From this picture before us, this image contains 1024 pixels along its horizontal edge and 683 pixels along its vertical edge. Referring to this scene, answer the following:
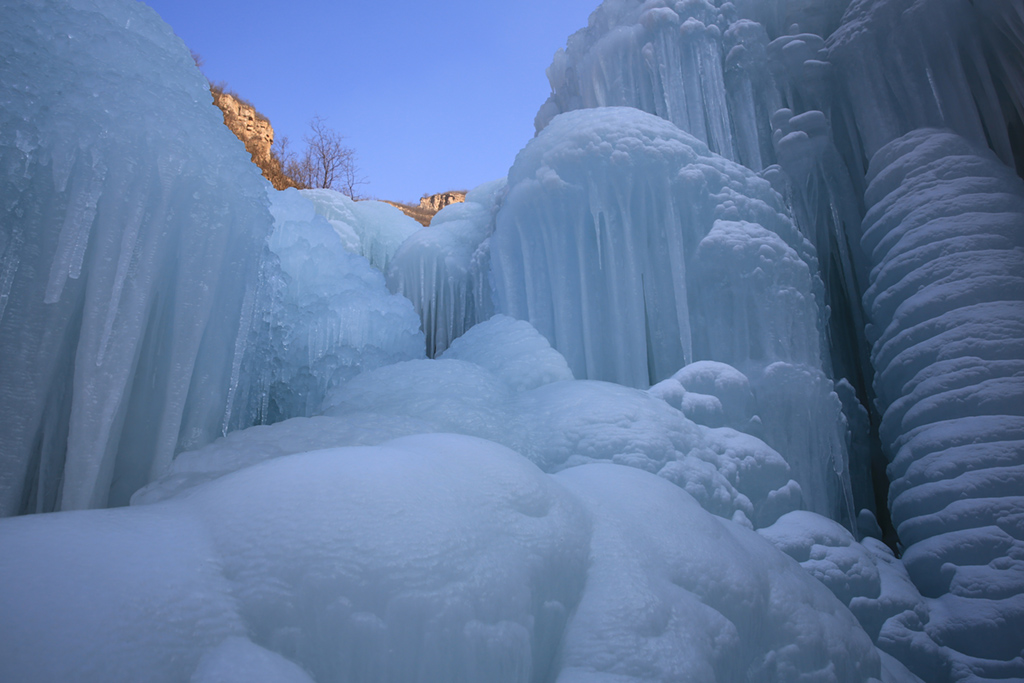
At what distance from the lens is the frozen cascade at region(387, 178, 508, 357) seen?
5.99m

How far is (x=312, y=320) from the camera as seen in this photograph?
13.4 ft

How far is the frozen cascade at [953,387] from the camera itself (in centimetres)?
303

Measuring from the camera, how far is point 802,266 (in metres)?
4.34

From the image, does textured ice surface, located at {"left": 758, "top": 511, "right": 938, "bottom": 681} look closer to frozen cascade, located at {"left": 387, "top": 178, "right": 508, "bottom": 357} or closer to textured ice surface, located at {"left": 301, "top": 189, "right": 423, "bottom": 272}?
frozen cascade, located at {"left": 387, "top": 178, "right": 508, "bottom": 357}

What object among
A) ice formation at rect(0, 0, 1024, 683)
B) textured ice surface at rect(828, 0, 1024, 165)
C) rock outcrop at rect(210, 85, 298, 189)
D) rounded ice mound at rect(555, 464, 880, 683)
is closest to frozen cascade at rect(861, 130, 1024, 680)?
ice formation at rect(0, 0, 1024, 683)

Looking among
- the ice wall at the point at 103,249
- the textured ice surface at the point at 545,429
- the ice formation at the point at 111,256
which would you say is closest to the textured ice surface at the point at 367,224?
the textured ice surface at the point at 545,429

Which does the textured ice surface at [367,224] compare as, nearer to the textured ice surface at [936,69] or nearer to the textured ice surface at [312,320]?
the textured ice surface at [312,320]

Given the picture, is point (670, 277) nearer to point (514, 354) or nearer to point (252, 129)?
point (514, 354)

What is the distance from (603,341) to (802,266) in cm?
161

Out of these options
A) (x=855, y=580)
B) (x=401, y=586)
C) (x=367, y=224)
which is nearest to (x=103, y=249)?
(x=401, y=586)

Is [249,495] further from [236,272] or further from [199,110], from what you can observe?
[199,110]

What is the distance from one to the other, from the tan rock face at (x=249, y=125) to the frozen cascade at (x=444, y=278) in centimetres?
424

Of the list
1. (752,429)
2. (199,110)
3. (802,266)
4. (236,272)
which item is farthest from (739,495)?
(199,110)

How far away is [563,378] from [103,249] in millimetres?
2628
